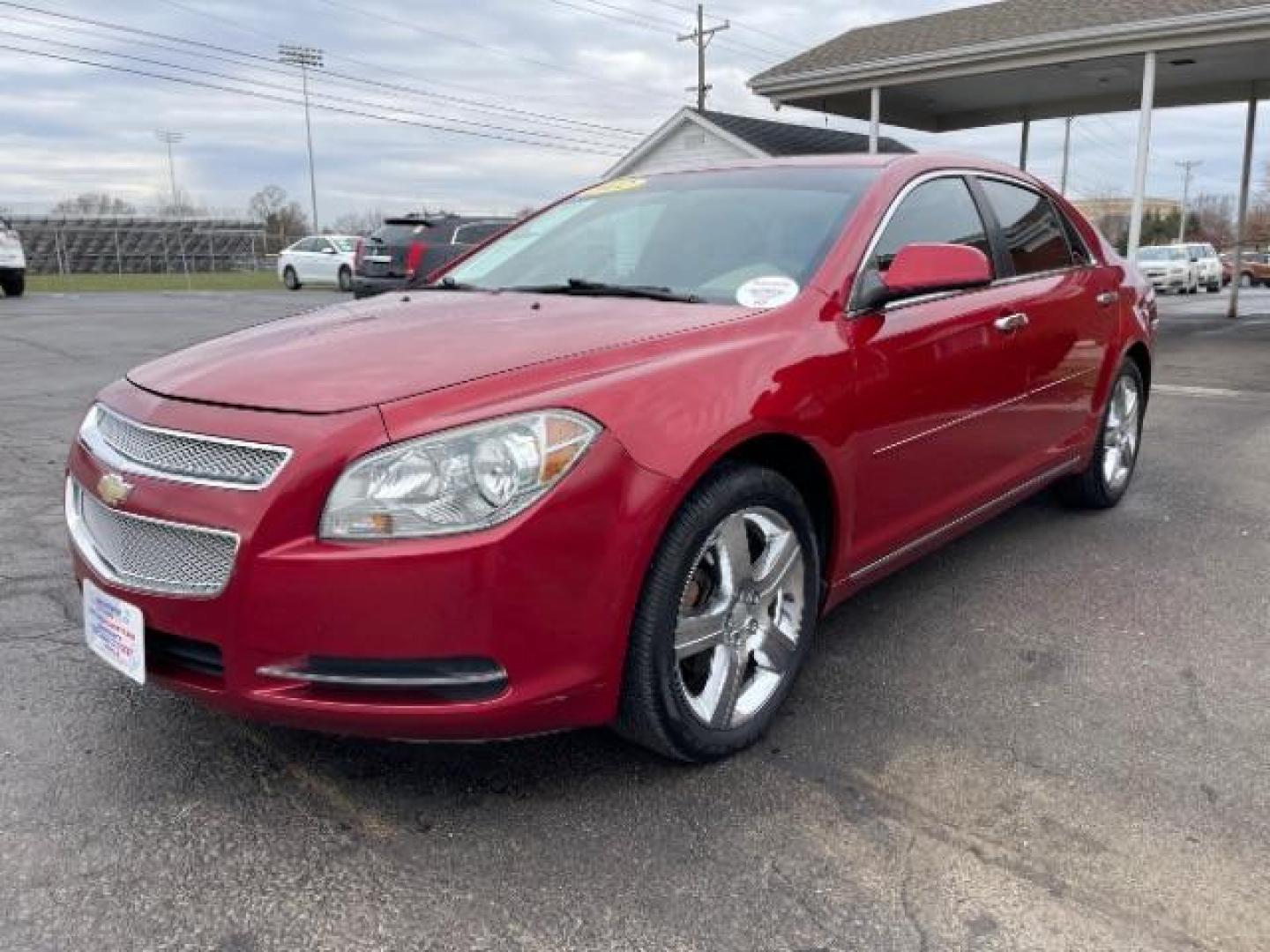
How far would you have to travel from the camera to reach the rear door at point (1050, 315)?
4.05 metres

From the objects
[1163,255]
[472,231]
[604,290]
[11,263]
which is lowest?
[1163,255]

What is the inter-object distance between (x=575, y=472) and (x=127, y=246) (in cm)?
5559

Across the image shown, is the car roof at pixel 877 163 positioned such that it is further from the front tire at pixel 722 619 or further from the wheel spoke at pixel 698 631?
the wheel spoke at pixel 698 631

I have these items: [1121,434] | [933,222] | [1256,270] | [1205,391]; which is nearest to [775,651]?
[933,222]

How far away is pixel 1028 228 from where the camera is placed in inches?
171

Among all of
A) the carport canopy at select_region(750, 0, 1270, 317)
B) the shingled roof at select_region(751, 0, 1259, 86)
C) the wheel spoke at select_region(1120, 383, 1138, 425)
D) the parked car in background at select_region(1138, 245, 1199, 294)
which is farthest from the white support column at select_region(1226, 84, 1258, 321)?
the wheel spoke at select_region(1120, 383, 1138, 425)

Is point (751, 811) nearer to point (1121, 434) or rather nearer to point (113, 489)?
point (113, 489)

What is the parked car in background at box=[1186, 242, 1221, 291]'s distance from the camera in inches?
1300

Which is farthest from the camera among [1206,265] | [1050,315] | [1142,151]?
[1206,265]

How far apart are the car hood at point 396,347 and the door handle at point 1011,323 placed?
1.30 metres

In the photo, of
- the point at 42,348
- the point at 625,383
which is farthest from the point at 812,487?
the point at 42,348

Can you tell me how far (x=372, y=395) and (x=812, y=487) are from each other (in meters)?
1.29

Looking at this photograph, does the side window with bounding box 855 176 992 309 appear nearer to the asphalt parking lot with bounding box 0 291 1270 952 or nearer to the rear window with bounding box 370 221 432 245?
the asphalt parking lot with bounding box 0 291 1270 952

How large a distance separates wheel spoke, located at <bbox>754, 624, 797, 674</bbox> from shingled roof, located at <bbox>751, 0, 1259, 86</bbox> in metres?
12.3
